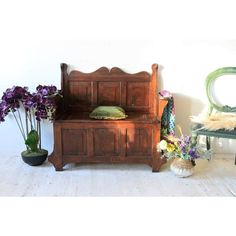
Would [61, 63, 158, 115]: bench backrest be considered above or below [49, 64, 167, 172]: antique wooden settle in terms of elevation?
above

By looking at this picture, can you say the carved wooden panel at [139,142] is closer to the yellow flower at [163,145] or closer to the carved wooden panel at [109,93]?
the yellow flower at [163,145]

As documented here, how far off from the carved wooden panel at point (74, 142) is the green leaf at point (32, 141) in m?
0.36

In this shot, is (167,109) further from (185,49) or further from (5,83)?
(5,83)

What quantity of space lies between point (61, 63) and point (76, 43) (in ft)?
0.91

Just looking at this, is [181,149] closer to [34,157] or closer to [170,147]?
[170,147]

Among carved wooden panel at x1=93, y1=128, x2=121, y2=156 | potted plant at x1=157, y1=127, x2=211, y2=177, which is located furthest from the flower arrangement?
carved wooden panel at x1=93, y1=128, x2=121, y2=156

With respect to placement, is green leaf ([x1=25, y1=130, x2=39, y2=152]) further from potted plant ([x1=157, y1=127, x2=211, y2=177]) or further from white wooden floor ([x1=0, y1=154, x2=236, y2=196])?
potted plant ([x1=157, y1=127, x2=211, y2=177])

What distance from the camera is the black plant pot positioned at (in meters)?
3.19

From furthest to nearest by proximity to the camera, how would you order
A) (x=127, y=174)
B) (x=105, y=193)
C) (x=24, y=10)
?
(x=24, y=10) < (x=127, y=174) < (x=105, y=193)

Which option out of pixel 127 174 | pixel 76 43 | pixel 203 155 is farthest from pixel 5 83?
pixel 203 155
